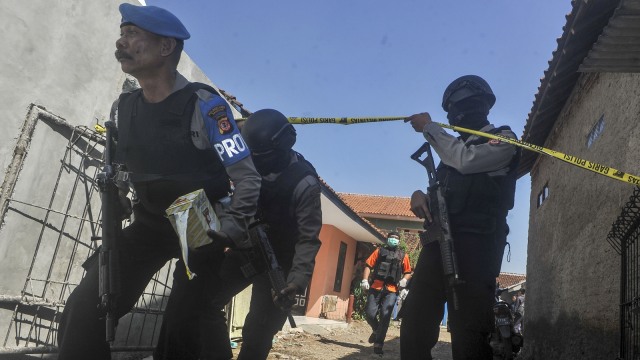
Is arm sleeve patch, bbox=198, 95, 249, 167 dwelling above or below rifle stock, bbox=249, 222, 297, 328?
above

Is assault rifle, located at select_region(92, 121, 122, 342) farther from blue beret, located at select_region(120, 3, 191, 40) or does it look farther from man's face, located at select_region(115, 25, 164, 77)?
blue beret, located at select_region(120, 3, 191, 40)

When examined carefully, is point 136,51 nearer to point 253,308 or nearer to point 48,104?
point 253,308

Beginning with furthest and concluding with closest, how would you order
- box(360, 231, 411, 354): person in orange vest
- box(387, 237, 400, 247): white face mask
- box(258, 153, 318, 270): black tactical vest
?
box(387, 237, 400, 247): white face mask
box(360, 231, 411, 354): person in orange vest
box(258, 153, 318, 270): black tactical vest

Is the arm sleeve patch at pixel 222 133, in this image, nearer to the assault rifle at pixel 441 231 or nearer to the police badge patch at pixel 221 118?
the police badge patch at pixel 221 118

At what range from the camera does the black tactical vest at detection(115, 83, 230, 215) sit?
2510 millimetres

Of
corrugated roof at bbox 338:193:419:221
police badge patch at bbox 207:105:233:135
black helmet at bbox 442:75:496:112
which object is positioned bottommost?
police badge patch at bbox 207:105:233:135

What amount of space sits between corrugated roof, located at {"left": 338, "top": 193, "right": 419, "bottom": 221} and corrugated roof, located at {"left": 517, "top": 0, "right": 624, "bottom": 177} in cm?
2335

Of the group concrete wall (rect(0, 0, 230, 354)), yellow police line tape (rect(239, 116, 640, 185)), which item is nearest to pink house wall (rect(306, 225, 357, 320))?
concrete wall (rect(0, 0, 230, 354))

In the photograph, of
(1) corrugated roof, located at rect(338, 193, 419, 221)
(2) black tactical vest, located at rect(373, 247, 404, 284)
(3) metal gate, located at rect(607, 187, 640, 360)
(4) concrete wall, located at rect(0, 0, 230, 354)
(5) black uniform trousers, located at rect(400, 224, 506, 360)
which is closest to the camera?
(5) black uniform trousers, located at rect(400, 224, 506, 360)

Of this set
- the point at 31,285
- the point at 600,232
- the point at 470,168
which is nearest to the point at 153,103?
the point at 470,168

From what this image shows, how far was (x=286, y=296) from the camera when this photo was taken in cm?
292

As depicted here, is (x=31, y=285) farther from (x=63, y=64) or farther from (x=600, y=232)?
(x=600, y=232)

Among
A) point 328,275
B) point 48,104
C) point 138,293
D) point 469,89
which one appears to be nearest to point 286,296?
point 138,293

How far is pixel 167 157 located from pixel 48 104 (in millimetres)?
2185
